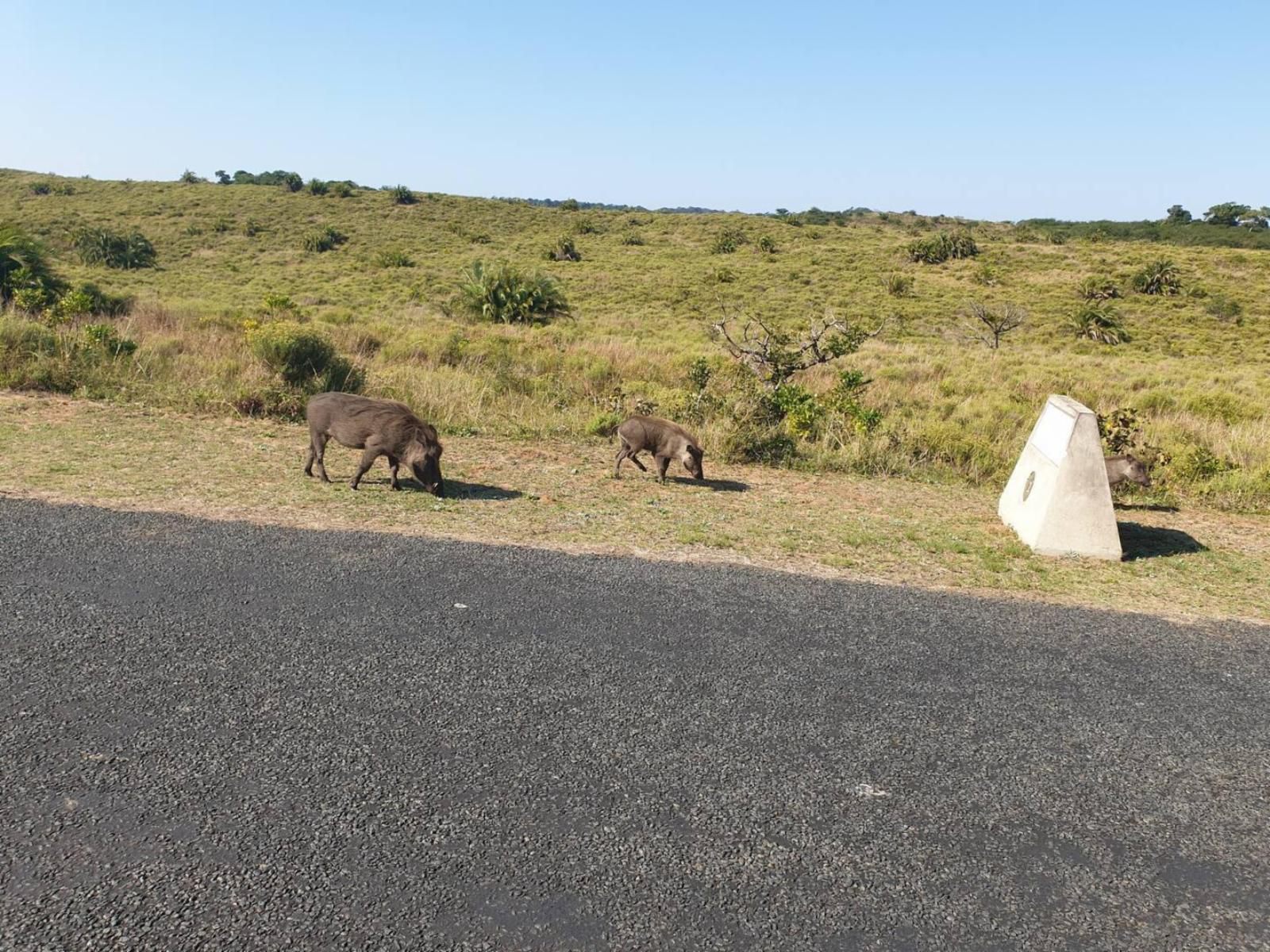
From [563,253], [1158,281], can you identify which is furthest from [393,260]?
[1158,281]

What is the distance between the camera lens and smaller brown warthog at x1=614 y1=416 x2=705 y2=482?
995 centimetres

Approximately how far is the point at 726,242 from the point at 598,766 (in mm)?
57522

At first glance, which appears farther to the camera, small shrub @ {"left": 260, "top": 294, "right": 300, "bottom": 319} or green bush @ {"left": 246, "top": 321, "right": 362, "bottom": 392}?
small shrub @ {"left": 260, "top": 294, "right": 300, "bottom": 319}

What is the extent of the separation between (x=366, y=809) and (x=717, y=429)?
28.8 feet

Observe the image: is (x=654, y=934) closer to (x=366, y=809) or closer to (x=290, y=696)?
Answer: (x=366, y=809)

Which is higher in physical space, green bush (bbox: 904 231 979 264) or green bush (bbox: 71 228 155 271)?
green bush (bbox: 904 231 979 264)

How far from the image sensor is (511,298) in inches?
1288

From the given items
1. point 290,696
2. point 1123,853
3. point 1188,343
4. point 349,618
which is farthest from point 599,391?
point 1188,343

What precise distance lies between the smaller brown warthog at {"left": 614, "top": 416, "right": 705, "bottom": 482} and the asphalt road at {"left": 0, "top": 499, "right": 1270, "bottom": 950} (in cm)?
349

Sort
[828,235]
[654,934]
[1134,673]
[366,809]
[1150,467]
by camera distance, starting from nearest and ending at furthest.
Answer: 1. [654,934]
2. [366,809]
3. [1134,673]
4. [1150,467]
5. [828,235]

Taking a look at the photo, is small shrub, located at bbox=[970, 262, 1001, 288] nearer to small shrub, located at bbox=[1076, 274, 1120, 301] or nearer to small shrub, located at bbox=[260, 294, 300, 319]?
small shrub, located at bbox=[1076, 274, 1120, 301]

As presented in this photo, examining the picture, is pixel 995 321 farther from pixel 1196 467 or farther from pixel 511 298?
pixel 1196 467

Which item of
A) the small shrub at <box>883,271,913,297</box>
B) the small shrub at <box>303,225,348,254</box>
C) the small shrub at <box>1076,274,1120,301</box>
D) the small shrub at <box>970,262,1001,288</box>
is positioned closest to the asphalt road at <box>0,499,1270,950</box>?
the small shrub at <box>883,271,913,297</box>

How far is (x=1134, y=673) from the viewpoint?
18.3 feet
